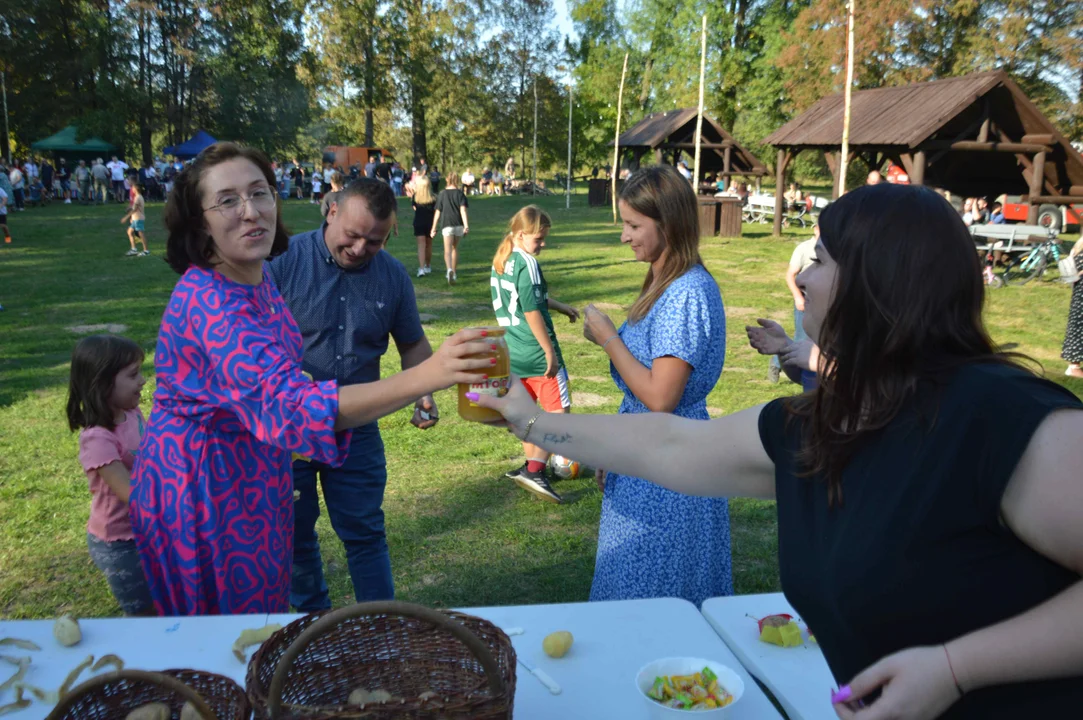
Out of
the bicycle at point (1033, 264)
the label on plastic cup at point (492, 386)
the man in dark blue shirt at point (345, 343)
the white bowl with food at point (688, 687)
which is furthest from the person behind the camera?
the bicycle at point (1033, 264)

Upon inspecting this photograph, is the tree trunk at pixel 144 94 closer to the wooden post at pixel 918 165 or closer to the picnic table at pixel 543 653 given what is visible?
the wooden post at pixel 918 165

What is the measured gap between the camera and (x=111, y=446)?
3061 millimetres

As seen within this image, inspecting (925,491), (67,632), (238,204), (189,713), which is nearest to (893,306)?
(925,491)

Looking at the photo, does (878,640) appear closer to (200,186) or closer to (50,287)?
Answer: (200,186)

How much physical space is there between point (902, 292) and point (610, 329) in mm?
1658

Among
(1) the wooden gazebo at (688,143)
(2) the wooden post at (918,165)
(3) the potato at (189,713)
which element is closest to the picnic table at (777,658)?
(3) the potato at (189,713)

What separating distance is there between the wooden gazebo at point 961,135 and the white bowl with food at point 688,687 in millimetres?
16043

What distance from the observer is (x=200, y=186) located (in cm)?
230

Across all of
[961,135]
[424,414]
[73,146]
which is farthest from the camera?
[73,146]

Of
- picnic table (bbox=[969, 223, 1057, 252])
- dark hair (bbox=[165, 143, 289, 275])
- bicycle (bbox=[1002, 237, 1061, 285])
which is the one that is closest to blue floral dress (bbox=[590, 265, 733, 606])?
dark hair (bbox=[165, 143, 289, 275])

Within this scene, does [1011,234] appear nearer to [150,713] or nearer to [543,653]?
[543,653]

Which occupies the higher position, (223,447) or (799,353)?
(799,353)

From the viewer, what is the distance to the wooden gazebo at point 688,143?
2417 cm

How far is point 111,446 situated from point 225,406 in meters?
1.21
